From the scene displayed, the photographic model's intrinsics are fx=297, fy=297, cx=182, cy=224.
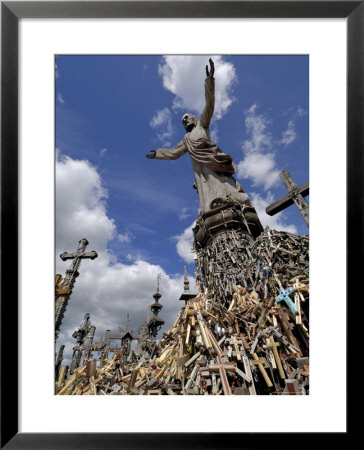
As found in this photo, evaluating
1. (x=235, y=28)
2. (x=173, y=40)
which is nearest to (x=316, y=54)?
(x=235, y=28)

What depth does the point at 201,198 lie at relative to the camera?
5.73 m

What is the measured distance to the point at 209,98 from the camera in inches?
154

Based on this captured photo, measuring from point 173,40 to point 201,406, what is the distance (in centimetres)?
269

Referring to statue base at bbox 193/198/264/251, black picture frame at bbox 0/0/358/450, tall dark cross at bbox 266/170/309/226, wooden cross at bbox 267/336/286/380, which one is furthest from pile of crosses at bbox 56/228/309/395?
statue base at bbox 193/198/264/251

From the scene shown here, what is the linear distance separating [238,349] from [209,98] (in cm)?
304

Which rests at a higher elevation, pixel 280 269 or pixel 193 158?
pixel 193 158

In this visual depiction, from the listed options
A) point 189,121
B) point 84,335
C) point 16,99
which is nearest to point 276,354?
point 16,99

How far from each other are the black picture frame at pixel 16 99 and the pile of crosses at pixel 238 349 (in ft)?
1.43

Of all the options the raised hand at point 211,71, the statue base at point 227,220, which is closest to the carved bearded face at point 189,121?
the statue base at point 227,220

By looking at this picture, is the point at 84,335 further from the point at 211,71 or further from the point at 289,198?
the point at 211,71

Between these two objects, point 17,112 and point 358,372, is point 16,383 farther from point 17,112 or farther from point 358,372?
point 358,372

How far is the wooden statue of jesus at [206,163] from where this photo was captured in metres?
5.31

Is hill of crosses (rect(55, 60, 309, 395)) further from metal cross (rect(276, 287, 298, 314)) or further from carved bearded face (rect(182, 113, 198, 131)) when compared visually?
carved bearded face (rect(182, 113, 198, 131))

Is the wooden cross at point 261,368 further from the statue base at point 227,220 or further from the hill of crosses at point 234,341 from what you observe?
the statue base at point 227,220
